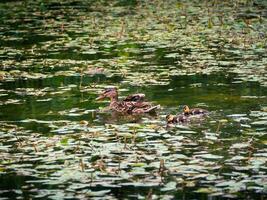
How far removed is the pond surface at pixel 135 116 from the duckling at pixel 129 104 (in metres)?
0.22

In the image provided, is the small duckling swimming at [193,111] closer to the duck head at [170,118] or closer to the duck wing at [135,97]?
the duck head at [170,118]

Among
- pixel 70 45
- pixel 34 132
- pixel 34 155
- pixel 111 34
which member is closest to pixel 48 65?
pixel 70 45

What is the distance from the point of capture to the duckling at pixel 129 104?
33.8ft

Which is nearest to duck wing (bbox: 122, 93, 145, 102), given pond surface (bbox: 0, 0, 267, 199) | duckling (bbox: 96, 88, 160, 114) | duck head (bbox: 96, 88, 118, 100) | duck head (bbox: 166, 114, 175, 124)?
duckling (bbox: 96, 88, 160, 114)

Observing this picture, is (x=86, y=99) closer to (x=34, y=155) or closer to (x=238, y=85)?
(x=238, y=85)

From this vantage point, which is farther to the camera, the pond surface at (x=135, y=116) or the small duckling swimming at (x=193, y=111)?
the small duckling swimming at (x=193, y=111)

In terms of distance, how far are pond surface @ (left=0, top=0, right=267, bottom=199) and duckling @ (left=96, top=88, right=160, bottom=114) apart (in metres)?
0.22

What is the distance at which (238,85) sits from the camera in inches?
458

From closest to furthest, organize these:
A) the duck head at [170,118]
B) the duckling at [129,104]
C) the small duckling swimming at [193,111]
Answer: the duck head at [170,118]
the small duckling swimming at [193,111]
the duckling at [129,104]

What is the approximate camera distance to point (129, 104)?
10.5 metres

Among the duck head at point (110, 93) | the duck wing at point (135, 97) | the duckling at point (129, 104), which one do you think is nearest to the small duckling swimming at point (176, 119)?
the duckling at point (129, 104)

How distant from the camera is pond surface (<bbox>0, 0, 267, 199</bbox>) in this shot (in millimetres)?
6918

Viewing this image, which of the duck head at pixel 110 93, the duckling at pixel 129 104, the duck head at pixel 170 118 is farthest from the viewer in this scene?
the duck head at pixel 110 93

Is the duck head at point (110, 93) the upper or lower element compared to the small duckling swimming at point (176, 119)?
upper
